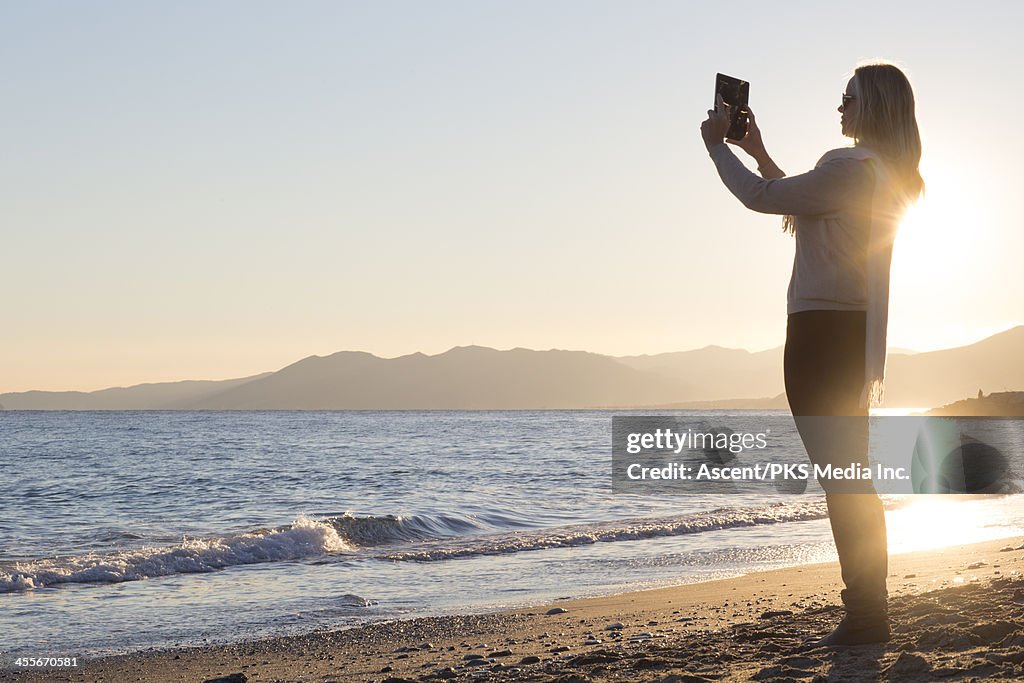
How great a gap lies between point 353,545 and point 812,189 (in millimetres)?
10386

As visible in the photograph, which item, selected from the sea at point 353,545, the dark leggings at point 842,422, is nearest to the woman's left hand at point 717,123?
the dark leggings at point 842,422

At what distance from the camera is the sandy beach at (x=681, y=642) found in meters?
3.32

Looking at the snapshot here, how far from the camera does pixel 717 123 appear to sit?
11.0ft

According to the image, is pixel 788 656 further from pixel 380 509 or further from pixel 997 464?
pixel 997 464

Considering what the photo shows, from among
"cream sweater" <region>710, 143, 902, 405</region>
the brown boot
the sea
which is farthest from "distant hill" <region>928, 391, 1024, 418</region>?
"cream sweater" <region>710, 143, 902, 405</region>

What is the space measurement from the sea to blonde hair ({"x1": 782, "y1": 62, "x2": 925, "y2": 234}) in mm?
5190

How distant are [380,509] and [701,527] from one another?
562cm

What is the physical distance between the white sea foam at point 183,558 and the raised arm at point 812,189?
849 cm

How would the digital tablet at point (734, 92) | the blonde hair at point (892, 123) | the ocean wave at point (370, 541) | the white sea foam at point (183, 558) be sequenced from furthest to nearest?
the ocean wave at point (370, 541) < the white sea foam at point (183, 558) < the digital tablet at point (734, 92) < the blonde hair at point (892, 123)

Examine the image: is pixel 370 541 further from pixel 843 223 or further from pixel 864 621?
pixel 843 223

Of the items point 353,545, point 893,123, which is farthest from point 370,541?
point 893,123

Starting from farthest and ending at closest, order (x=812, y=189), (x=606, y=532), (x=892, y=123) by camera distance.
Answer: (x=606, y=532) → (x=892, y=123) → (x=812, y=189)

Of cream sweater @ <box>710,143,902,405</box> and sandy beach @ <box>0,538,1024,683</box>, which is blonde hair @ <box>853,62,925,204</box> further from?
sandy beach @ <box>0,538,1024,683</box>

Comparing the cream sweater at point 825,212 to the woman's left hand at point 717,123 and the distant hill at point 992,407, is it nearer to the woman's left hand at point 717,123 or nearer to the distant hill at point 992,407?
the woman's left hand at point 717,123
